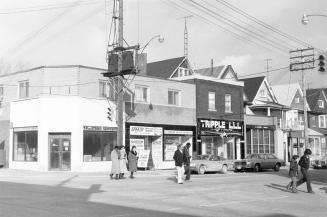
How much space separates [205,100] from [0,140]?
17505 millimetres

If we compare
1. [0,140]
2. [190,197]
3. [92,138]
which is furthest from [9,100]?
[190,197]

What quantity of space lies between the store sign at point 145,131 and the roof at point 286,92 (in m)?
31.4

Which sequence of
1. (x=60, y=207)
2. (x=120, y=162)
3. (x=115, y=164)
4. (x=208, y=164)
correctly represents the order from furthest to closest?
(x=208, y=164), (x=120, y=162), (x=115, y=164), (x=60, y=207)

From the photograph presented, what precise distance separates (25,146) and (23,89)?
4.31 metres

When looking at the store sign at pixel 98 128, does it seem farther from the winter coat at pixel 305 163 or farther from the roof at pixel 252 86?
the roof at pixel 252 86

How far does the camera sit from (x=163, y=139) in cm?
4003

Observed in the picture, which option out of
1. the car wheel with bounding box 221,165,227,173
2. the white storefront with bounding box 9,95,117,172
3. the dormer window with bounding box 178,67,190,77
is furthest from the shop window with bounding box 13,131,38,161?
the dormer window with bounding box 178,67,190,77

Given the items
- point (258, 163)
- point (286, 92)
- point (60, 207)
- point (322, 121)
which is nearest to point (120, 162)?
point (60, 207)

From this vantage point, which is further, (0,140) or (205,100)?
(205,100)

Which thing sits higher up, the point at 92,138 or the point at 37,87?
the point at 37,87

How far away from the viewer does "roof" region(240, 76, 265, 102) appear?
189 feet

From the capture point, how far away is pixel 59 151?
34.0 metres

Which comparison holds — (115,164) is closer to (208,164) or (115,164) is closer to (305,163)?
(305,163)

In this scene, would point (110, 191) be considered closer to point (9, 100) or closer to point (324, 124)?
point (9, 100)
